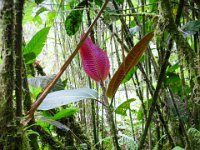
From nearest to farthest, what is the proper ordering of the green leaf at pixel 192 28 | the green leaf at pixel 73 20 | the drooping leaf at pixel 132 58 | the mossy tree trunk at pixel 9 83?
the mossy tree trunk at pixel 9 83
the drooping leaf at pixel 132 58
the green leaf at pixel 192 28
the green leaf at pixel 73 20

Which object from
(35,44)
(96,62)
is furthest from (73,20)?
(96,62)

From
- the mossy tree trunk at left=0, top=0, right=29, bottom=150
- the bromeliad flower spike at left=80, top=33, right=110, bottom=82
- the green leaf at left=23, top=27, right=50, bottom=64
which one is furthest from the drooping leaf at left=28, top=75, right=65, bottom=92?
the mossy tree trunk at left=0, top=0, right=29, bottom=150

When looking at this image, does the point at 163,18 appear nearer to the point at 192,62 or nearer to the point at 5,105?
the point at 192,62

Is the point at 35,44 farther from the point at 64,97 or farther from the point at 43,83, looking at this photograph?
the point at 64,97

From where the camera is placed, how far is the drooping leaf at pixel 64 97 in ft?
2.31

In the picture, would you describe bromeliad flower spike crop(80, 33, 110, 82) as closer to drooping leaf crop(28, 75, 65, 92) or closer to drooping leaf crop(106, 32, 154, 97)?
drooping leaf crop(106, 32, 154, 97)

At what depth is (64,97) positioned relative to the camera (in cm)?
73

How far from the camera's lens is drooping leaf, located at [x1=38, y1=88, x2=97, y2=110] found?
0.70 meters

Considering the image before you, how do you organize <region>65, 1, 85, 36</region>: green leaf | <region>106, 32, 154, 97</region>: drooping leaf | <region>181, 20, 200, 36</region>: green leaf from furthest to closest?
<region>65, 1, 85, 36</region>: green leaf, <region>181, 20, 200, 36</region>: green leaf, <region>106, 32, 154, 97</region>: drooping leaf

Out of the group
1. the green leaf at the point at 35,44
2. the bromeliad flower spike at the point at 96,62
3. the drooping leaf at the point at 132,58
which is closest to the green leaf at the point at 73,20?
the green leaf at the point at 35,44

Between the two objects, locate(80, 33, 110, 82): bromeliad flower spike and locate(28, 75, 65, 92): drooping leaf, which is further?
locate(28, 75, 65, 92): drooping leaf

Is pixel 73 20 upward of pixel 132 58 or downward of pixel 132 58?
upward

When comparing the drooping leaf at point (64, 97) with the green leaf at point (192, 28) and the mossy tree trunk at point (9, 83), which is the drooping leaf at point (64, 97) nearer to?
the mossy tree trunk at point (9, 83)

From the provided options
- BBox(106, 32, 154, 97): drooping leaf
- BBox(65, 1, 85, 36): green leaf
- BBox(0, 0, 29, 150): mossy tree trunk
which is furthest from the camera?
BBox(65, 1, 85, 36): green leaf
